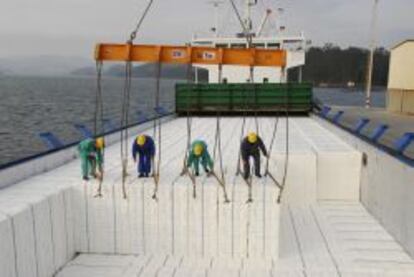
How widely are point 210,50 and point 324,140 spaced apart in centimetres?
870

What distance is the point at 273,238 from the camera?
8.83 metres

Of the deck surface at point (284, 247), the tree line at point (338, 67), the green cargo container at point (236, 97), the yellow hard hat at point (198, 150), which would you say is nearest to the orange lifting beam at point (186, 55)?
the yellow hard hat at point (198, 150)

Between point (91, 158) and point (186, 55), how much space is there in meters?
3.11

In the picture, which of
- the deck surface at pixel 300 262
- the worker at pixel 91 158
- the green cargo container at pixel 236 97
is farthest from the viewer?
the green cargo container at pixel 236 97

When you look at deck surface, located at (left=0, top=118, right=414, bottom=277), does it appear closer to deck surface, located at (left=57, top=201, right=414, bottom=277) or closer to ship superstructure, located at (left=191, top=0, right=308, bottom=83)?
deck surface, located at (left=57, top=201, right=414, bottom=277)

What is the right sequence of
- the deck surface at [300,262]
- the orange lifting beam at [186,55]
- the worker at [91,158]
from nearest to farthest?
1. the deck surface at [300,262]
2. the orange lifting beam at [186,55]
3. the worker at [91,158]

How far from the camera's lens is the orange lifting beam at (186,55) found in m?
9.01

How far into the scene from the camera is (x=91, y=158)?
9.56m

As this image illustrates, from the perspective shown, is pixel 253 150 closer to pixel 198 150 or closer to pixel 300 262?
pixel 198 150

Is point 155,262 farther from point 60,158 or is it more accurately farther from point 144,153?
point 60,158

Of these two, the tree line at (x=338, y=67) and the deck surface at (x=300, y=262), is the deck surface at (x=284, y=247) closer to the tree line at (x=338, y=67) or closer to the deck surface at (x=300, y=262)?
the deck surface at (x=300, y=262)

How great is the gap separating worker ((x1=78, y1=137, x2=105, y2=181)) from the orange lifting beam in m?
1.98

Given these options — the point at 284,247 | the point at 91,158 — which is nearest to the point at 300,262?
the point at 284,247

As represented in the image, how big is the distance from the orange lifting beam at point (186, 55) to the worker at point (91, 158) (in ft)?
6.49
